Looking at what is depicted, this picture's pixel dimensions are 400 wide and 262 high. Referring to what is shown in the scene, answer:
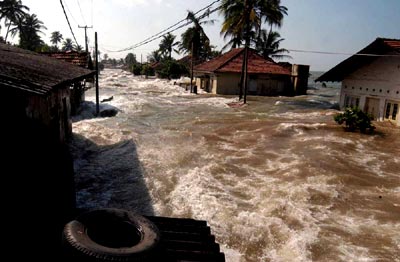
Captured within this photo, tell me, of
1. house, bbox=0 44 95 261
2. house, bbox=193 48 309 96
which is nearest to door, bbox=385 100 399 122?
house, bbox=193 48 309 96

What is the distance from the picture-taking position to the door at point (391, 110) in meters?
21.9

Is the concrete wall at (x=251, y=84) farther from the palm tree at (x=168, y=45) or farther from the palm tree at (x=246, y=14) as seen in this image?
the palm tree at (x=168, y=45)

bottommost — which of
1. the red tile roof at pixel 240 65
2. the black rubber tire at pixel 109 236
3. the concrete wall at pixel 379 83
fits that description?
the black rubber tire at pixel 109 236

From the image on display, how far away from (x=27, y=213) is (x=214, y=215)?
459cm

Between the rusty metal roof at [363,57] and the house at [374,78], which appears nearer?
the rusty metal roof at [363,57]

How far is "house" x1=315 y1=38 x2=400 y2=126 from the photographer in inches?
853

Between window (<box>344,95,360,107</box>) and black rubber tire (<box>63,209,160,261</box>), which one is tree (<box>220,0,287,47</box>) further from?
black rubber tire (<box>63,209,160,261</box>)

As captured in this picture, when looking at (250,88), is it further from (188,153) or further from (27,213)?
(27,213)

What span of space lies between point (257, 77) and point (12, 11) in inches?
1799

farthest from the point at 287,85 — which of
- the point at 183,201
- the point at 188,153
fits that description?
the point at 183,201

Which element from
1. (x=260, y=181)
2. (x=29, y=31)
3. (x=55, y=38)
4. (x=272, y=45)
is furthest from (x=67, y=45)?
(x=260, y=181)

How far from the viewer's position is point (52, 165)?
7020mm

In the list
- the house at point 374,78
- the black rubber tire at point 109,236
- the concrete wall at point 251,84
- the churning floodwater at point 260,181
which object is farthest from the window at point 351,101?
the black rubber tire at point 109,236

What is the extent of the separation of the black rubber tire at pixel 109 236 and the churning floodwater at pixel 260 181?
9.22 feet
